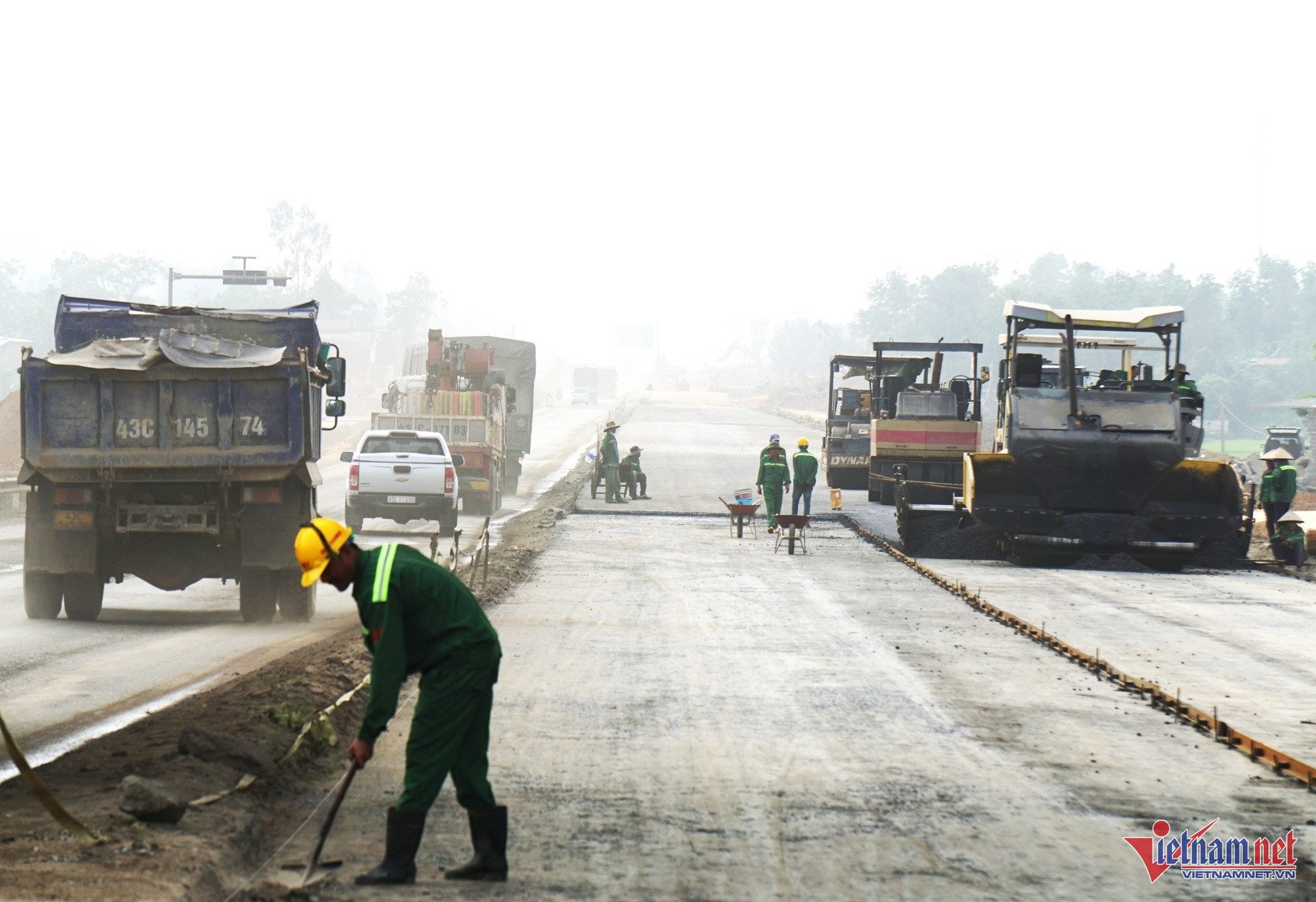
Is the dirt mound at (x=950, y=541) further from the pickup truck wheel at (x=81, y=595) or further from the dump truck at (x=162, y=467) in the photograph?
the pickup truck wheel at (x=81, y=595)

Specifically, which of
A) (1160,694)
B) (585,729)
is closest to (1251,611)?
(1160,694)

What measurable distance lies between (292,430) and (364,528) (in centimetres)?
1255

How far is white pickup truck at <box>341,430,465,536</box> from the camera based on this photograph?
24688 millimetres

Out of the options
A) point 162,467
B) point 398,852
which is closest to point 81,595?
point 162,467

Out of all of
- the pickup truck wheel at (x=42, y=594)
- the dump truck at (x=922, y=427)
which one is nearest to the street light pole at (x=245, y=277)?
the dump truck at (x=922, y=427)

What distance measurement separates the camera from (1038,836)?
23.4 ft

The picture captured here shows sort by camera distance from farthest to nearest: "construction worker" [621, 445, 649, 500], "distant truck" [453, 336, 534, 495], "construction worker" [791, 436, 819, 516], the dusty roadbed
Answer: "distant truck" [453, 336, 534, 495]
"construction worker" [621, 445, 649, 500]
"construction worker" [791, 436, 819, 516]
the dusty roadbed

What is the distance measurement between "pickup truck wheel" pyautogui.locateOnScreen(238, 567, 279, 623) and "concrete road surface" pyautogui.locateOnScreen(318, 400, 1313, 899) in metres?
2.22

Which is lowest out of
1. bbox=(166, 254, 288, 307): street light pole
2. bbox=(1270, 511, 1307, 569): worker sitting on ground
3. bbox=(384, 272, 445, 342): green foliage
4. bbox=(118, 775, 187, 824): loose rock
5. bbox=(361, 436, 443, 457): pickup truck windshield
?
bbox=(118, 775, 187, 824): loose rock

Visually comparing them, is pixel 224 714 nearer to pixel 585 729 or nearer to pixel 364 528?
pixel 585 729

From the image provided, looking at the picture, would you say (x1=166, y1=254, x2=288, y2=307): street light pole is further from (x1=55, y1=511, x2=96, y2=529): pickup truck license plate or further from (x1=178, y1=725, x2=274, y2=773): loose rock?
(x1=178, y1=725, x2=274, y2=773): loose rock

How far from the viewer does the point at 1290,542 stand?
21641 mm

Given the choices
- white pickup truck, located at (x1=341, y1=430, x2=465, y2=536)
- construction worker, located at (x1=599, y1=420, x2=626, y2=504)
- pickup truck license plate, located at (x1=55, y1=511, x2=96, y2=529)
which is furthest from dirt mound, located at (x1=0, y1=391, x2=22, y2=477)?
pickup truck license plate, located at (x1=55, y1=511, x2=96, y2=529)

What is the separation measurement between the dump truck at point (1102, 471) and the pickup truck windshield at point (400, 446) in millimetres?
8954
